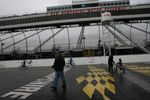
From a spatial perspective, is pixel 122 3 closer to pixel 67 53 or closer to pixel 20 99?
pixel 67 53

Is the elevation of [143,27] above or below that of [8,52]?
above

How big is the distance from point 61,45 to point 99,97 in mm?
32144

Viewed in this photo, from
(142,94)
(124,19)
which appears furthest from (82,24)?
(142,94)

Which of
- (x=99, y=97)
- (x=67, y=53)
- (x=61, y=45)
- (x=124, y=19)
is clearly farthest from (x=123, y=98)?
(x=124, y=19)

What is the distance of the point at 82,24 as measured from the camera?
175ft

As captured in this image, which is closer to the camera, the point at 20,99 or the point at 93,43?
the point at 20,99

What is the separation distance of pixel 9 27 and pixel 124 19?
25108 millimetres

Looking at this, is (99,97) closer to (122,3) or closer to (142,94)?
(142,94)

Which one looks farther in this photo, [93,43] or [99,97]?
[93,43]

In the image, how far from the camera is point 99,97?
8.88 meters

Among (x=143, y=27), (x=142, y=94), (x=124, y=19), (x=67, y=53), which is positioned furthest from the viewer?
(x=124, y=19)

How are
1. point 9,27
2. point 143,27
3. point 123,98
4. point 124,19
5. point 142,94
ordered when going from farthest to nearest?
point 9,27 < point 124,19 < point 143,27 < point 142,94 < point 123,98

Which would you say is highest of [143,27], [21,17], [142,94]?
[21,17]

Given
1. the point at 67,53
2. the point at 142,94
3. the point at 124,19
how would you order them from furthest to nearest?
the point at 124,19
the point at 67,53
the point at 142,94
